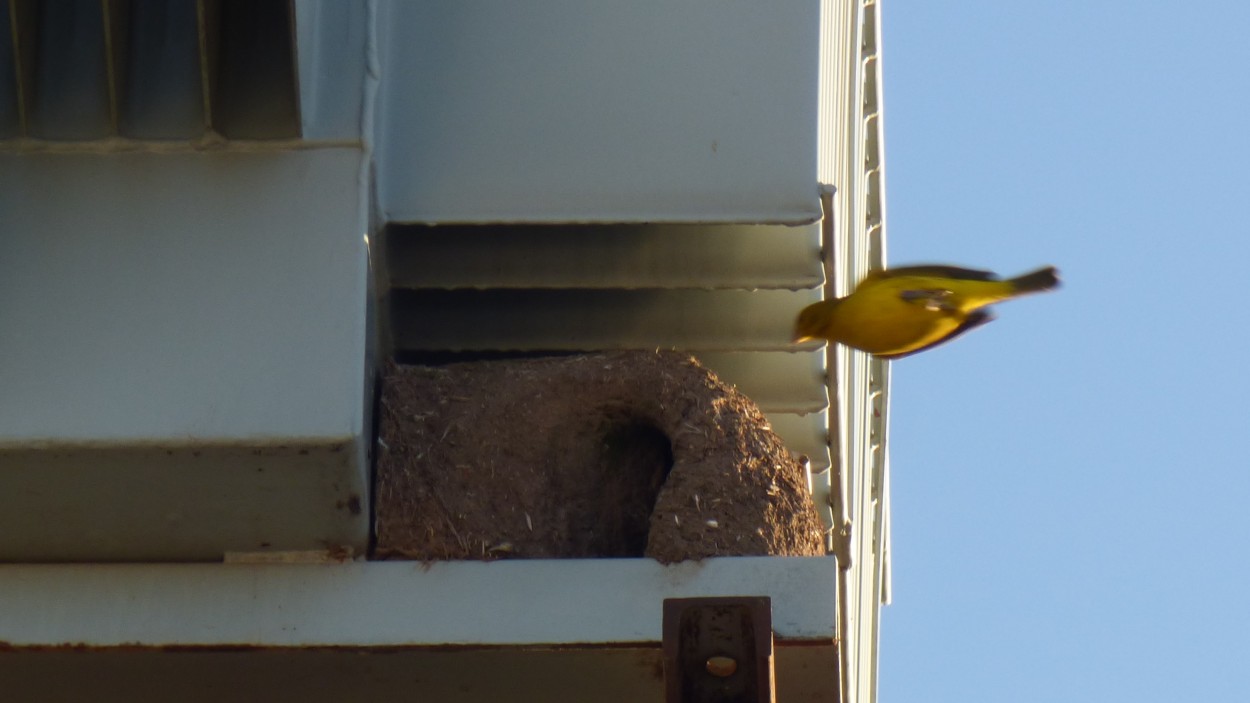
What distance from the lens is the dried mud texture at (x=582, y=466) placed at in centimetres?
530

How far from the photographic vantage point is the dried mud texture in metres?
5.30

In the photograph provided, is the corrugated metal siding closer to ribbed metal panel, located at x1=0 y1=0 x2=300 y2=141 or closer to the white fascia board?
the white fascia board

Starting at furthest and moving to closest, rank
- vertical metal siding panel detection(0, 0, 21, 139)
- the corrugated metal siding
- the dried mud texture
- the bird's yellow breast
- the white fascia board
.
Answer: the corrugated metal siding → the dried mud texture → the bird's yellow breast → vertical metal siding panel detection(0, 0, 21, 139) → the white fascia board

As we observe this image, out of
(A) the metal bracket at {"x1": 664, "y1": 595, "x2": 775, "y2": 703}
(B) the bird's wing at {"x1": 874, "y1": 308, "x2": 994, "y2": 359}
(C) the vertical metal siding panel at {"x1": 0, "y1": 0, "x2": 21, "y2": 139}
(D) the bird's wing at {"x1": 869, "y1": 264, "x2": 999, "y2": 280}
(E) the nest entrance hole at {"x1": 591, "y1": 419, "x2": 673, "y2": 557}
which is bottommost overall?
(A) the metal bracket at {"x1": 664, "y1": 595, "x2": 775, "y2": 703}

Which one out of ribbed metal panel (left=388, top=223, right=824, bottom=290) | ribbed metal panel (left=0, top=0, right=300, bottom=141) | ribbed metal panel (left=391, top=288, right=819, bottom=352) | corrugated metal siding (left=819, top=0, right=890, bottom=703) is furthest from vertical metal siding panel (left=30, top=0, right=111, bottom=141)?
corrugated metal siding (left=819, top=0, right=890, bottom=703)

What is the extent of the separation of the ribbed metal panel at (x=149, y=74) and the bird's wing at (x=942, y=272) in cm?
170

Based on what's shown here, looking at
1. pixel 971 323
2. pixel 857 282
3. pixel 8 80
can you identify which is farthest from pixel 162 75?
pixel 857 282

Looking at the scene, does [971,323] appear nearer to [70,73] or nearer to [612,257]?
[612,257]

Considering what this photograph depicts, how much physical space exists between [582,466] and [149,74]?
1795 mm

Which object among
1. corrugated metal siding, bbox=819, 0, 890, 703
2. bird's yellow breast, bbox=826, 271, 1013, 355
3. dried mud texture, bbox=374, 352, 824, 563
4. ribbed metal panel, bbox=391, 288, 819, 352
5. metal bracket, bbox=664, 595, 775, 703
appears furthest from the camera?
ribbed metal panel, bbox=391, 288, 819, 352

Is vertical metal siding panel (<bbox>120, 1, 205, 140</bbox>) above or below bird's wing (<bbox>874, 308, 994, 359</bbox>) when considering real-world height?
above

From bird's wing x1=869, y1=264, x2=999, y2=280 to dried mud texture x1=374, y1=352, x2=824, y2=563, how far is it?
778 millimetres

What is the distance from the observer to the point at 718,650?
15.5 feet

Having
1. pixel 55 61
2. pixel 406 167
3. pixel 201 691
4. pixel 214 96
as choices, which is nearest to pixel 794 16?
pixel 406 167
